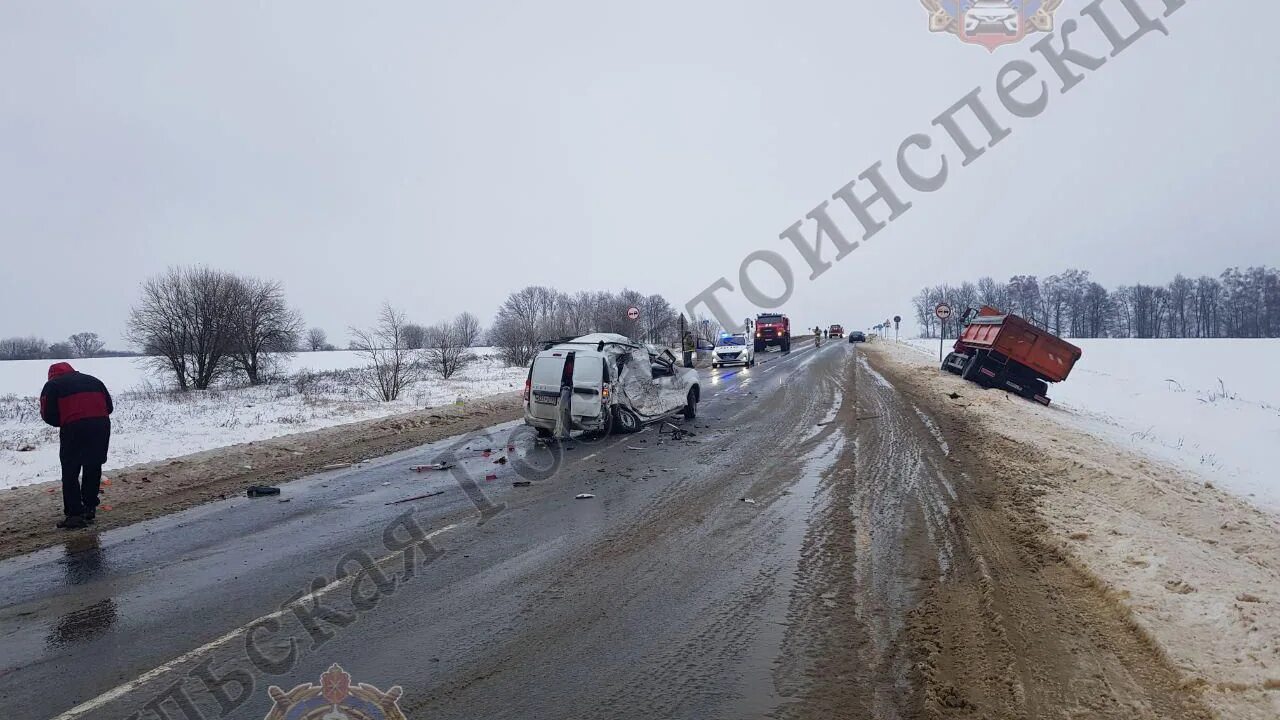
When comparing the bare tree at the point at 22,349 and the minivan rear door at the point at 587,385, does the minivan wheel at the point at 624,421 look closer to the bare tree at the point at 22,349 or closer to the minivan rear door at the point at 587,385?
the minivan rear door at the point at 587,385

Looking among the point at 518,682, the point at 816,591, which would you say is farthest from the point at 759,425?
the point at 518,682

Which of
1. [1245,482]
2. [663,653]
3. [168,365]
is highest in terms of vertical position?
[168,365]

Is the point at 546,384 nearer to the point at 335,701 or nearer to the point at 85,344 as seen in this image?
the point at 335,701

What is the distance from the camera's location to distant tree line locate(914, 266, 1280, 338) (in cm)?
9257

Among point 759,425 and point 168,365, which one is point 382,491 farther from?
point 168,365

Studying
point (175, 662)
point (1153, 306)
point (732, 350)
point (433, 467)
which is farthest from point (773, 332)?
point (1153, 306)

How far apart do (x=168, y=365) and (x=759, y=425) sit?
102 feet

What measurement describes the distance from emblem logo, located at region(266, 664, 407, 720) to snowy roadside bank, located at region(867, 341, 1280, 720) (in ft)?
14.4

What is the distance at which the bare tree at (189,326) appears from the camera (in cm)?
3020

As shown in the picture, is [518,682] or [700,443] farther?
[700,443]

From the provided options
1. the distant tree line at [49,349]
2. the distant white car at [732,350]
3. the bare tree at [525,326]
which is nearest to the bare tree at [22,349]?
the distant tree line at [49,349]

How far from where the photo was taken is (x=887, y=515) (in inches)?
272

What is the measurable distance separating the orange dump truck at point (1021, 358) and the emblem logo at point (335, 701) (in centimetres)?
1953

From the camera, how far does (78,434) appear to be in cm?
755
